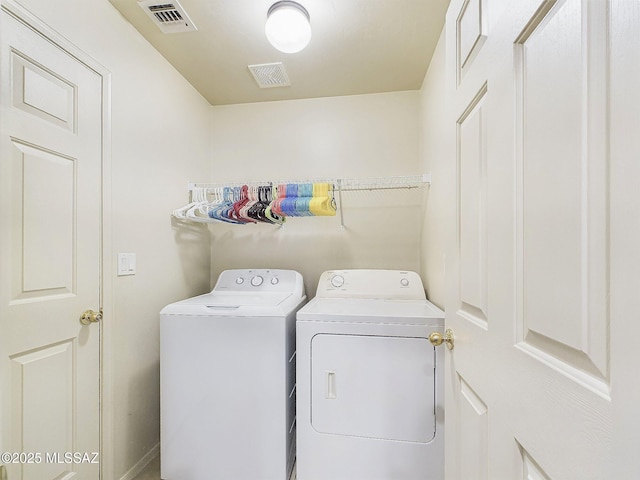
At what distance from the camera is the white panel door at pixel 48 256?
1.07m

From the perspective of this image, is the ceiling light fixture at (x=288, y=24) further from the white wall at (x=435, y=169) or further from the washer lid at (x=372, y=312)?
the washer lid at (x=372, y=312)

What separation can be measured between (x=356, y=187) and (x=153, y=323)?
5.15 feet

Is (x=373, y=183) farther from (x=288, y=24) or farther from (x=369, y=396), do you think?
(x=369, y=396)

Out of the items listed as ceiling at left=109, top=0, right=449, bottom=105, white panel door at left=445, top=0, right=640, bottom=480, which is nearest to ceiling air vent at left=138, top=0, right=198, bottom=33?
ceiling at left=109, top=0, right=449, bottom=105

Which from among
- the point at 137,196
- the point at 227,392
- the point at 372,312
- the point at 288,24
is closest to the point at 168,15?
the point at 288,24

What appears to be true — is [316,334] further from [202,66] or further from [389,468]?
[202,66]

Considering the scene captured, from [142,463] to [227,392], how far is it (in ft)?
2.42

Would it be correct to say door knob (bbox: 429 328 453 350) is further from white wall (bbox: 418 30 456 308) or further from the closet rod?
the closet rod

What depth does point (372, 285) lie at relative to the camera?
207 cm

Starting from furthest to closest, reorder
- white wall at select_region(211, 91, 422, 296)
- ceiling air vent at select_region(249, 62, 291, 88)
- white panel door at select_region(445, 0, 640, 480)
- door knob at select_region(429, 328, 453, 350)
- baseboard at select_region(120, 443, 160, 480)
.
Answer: white wall at select_region(211, 91, 422, 296) → ceiling air vent at select_region(249, 62, 291, 88) → baseboard at select_region(120, 443, 160, 480) → door knob at select_region(429, 328, 453, 350) → white panel door at select_region(445, 0, 640, 480)

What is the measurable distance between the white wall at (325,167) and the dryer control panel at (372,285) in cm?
21

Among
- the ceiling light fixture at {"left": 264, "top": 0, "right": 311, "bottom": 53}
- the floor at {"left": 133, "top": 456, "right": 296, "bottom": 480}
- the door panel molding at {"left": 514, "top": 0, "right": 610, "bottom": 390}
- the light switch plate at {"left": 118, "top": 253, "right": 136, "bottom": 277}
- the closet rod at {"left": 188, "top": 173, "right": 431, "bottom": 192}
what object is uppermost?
the ceiling light fixture at {"left": 264, "top": 0, "right": 311, "bottom": 53}

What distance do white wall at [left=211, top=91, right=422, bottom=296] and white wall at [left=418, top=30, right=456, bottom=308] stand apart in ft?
0.57

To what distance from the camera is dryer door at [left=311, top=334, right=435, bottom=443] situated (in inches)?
55.6
